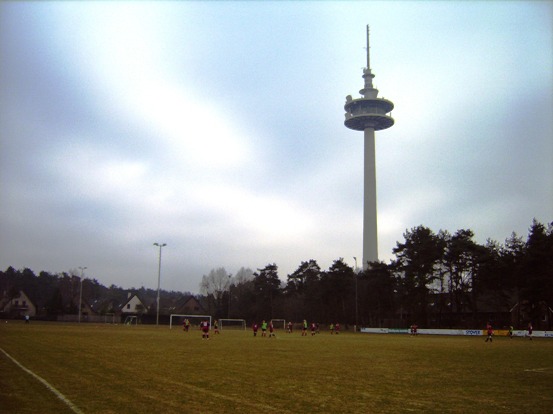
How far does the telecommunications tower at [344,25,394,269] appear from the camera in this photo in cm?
13025

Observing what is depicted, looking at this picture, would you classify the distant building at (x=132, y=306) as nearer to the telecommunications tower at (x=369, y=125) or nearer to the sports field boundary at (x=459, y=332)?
the telecommunications tower at (x=369, y=125)

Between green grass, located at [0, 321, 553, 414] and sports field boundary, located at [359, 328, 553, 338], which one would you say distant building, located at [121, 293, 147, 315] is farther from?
green grass, located at [0, 321, 553, 414]

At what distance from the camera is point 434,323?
80.7m

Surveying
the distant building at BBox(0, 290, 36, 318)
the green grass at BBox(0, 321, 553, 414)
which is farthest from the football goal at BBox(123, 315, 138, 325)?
the green grass at BBox(0, 321, 553, 414)

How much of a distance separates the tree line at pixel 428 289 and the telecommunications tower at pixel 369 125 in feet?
72.8

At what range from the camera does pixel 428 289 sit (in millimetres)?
78312

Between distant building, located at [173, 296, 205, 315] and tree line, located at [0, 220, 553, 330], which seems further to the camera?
distant building, located at [173, 296, 205, 315]

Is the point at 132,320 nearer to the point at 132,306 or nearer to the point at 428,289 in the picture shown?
the point at 132,306

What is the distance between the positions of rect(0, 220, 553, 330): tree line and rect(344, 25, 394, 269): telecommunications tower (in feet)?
72.8

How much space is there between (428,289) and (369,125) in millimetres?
74811

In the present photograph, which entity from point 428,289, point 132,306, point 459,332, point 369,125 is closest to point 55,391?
point 459,332

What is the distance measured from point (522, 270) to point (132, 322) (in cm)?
7062

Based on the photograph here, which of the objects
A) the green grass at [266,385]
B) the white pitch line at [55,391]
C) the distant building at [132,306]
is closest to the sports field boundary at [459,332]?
the green grass at [266,385]

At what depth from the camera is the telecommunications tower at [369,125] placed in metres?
130
